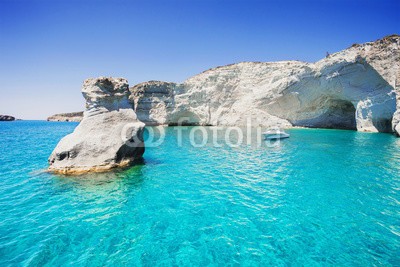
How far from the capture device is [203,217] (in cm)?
799

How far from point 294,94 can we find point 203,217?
47.5 meters

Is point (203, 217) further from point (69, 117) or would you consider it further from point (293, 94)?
point (69, 117)

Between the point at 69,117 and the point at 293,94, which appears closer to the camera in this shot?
the point at 293,94

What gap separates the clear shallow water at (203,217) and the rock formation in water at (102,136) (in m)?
1.34

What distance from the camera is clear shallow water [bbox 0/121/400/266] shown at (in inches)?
231

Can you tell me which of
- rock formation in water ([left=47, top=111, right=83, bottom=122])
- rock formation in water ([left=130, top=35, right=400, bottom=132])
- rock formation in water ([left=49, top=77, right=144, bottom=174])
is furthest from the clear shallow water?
rock formation in water ([left=47, top=111, right=83, bottom=122])

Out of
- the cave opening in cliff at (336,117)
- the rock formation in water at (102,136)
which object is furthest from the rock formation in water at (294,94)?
the rock formation in water at (102,136)

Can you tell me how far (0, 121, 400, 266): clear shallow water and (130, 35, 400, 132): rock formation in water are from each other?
104 feet

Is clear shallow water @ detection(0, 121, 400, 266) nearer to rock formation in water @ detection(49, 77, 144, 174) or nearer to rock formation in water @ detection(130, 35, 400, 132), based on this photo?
rock formation in water @ detection(49, 77, 144, 174)

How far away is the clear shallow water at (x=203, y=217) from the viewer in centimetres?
586

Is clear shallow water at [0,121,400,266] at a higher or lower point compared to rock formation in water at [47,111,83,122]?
lower

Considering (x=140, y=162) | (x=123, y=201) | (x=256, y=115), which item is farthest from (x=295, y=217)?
(x=256, y=115)

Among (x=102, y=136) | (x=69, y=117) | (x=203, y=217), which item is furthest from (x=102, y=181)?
(x=69, y=117)

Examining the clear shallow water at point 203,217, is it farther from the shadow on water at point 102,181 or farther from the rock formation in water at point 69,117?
the rock formation in water at point 69,117
